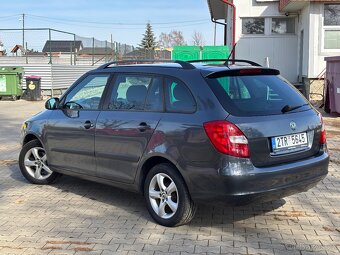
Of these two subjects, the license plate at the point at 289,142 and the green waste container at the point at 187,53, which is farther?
the green waste container at the point at 187,53

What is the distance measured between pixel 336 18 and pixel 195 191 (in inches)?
547

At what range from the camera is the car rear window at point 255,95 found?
4.39 metres

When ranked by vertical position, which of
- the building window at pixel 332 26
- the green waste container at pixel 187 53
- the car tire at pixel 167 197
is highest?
the building window at pixel 332 26

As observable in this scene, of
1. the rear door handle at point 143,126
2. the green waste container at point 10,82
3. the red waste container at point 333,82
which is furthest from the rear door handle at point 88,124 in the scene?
the green waste container at point 10,82

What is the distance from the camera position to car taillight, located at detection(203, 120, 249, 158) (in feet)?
13.7

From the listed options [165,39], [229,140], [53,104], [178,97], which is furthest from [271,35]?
[165,39]

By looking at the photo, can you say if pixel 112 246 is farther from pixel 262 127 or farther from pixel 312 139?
pixel 312 139

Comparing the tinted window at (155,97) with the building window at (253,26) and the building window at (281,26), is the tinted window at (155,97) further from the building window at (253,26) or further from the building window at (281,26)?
the building window at (281,26)

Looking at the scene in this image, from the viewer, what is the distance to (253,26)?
2008 centimetres

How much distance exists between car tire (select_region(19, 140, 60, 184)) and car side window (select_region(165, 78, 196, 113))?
2402 mm

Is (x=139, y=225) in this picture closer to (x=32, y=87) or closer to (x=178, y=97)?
(x=178, y=97)

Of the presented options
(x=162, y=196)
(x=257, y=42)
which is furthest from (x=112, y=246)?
(x=257, y=42)

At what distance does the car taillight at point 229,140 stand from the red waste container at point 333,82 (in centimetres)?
951

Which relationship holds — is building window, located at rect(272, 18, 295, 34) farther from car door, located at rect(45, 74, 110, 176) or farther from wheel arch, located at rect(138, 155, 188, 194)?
wheel arch, located at rect(138, 155, 188, 194)
